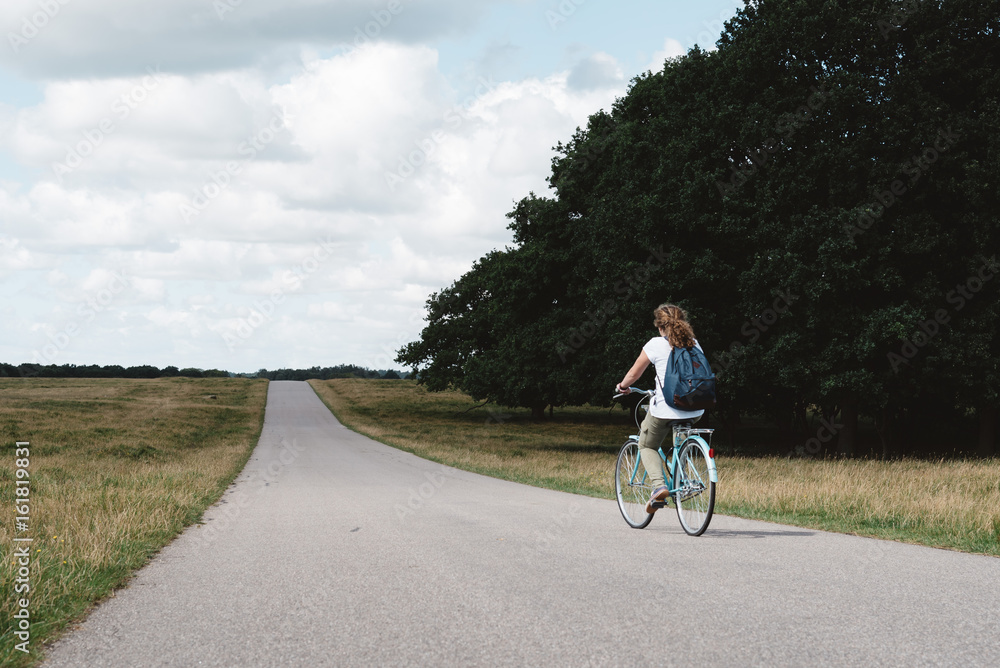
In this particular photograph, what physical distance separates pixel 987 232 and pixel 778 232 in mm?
4788

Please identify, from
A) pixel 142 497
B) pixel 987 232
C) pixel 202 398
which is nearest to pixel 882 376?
pixel 987 232

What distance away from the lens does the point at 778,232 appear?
19.1 m

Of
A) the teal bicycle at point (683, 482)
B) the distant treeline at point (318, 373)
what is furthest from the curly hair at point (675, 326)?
the distant treeline at point (318, 373)

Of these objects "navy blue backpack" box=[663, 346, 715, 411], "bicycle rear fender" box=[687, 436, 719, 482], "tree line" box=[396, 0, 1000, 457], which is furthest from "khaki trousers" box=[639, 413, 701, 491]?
"tree line" box=[396, 0, 1000, 457]

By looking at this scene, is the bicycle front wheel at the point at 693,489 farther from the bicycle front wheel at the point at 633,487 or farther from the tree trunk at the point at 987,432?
the tree trunk at the point at 987,432

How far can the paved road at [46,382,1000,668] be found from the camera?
392 centimetres

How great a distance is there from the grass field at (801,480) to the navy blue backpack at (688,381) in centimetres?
233

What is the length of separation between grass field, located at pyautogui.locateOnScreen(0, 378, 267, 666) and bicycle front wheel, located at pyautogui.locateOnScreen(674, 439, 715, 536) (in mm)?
4795

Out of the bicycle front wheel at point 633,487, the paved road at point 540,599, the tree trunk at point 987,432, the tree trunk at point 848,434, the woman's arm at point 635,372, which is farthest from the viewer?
the tree trunk at point 848,434

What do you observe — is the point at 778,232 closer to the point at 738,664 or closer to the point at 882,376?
the point at 882,376

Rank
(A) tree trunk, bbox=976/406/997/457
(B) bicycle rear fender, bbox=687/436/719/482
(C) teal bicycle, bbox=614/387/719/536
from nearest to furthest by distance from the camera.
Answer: (B) bicycle rear fender, bbox=687/436/719/482, (C) teal bicycle, bbox=614/387/719/536, (A) tree trunk, bbox=976/406/997/457

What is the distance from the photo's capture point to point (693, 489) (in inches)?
291

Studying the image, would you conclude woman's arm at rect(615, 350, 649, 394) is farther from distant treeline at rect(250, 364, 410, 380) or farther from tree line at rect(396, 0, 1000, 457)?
distant treeline at rect(250, 364, 410, 380)

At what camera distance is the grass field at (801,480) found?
847 centimetres
